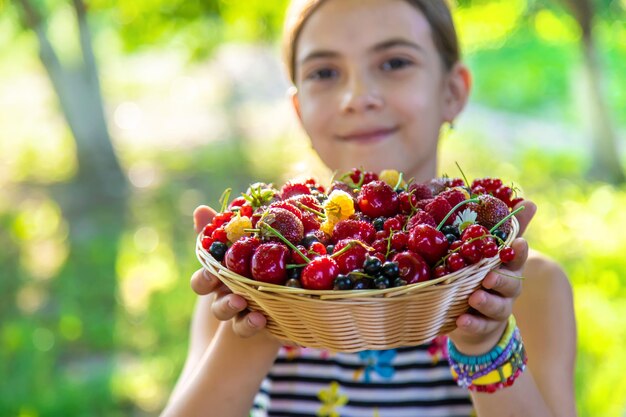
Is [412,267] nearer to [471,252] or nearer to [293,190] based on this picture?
[471,252]

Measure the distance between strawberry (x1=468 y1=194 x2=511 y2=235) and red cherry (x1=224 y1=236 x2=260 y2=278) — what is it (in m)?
0.38

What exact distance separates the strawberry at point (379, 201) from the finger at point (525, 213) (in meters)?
0.23

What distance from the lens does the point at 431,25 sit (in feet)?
5.57

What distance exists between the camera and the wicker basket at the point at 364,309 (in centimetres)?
105

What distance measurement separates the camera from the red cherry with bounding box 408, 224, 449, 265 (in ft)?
3.67

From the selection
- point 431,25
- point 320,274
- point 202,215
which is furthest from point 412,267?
point 431,25

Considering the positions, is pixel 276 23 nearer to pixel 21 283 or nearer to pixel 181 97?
pixel 21 283

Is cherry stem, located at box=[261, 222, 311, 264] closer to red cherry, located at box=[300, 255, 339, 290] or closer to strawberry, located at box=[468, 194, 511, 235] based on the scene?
red cherry, located at box=[300, 255, 339, 290]

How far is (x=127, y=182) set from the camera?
6180mm

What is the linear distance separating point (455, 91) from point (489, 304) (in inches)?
31.5

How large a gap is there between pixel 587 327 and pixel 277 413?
196 centimetres

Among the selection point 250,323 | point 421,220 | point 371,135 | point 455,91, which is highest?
point 455,91

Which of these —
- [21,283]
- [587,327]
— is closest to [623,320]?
[587,327]

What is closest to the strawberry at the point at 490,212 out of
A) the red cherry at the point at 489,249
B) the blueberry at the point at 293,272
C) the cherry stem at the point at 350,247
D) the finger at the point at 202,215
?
the red cherry at the point at 489,249
